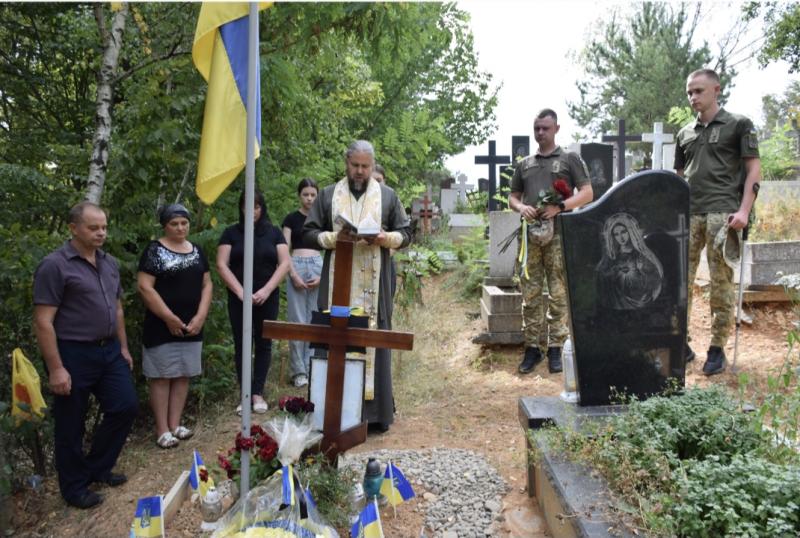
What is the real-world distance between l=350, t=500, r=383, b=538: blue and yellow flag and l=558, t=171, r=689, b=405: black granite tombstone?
5.01ft

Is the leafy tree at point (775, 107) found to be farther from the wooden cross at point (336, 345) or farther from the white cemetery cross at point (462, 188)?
the wooden cross at point (336, 345)

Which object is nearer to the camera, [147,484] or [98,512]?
[98,512]

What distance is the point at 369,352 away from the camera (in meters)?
4.30

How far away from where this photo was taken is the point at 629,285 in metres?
3.59

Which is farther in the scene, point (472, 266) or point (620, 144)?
point (620, 144)

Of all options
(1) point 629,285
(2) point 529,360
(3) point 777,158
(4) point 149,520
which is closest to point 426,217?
(3) point 777,158

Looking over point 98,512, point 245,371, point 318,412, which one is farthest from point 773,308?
point 98,512

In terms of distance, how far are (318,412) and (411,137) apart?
16.3 ft

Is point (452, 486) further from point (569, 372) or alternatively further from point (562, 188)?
point (562, 188)

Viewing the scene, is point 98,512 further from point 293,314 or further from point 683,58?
point 683,58

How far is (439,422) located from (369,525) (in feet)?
7.42

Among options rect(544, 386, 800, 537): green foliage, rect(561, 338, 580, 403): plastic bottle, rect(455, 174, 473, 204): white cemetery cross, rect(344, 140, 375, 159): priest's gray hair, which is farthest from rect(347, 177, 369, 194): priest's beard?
rect(455, 174, 473, 204): white cemetery cross

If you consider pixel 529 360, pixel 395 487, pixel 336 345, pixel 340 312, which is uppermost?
pixel 340 312

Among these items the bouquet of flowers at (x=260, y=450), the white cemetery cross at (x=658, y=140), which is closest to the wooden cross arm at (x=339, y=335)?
the bouquet of flowers at (x=260, y=450)
